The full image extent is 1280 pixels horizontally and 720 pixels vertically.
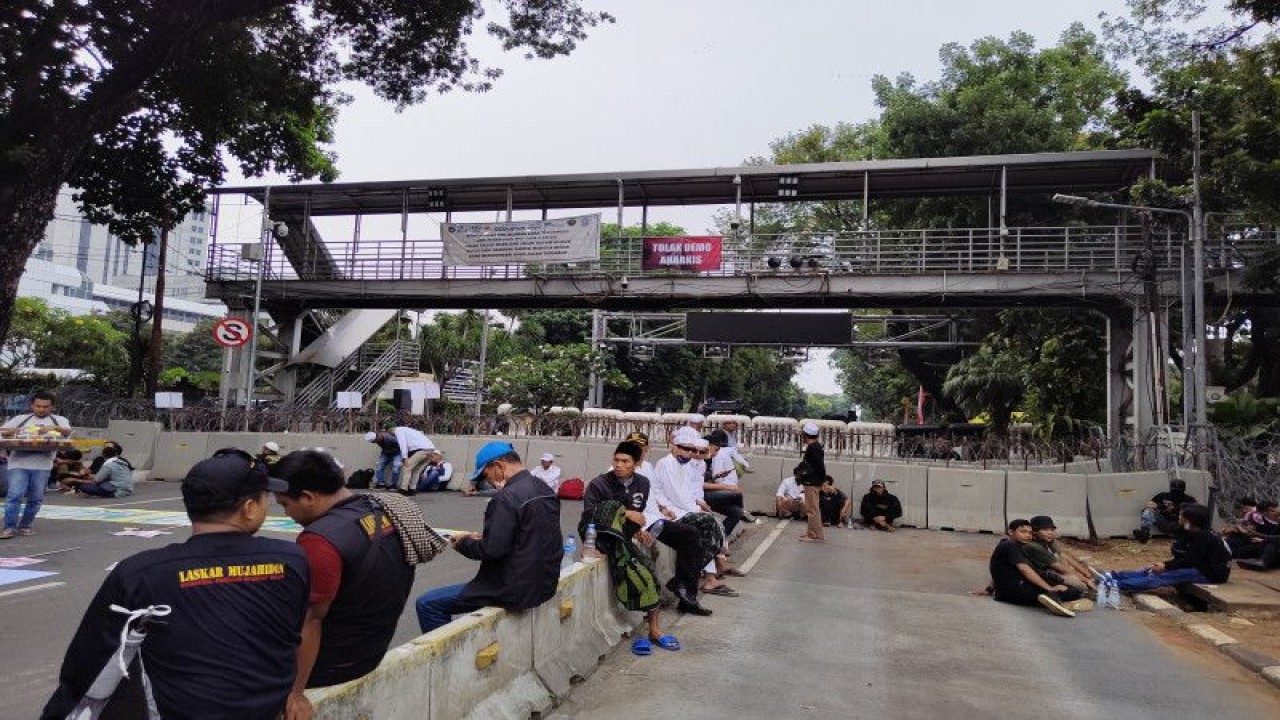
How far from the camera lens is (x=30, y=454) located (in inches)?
392

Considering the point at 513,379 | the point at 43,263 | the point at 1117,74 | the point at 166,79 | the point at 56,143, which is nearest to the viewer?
the point at 56,143

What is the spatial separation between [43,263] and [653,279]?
345ft

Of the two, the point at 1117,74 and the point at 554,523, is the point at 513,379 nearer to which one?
the point at 1117,74

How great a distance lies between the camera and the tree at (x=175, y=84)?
10062 mm

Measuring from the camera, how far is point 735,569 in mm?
10305

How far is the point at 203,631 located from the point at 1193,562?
10.9 meters

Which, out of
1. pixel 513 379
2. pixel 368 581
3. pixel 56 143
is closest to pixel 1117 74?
pixel 513 379

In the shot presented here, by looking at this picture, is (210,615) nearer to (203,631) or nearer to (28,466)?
(203,631)

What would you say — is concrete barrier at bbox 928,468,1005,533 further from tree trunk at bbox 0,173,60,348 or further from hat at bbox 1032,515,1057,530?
tree trunk at bbox 0,173,60,348

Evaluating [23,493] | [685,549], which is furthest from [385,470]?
[685,549]

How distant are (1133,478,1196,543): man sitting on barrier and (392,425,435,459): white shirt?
1393cm

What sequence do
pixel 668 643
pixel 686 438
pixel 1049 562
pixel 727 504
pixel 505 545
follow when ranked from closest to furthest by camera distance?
pixel 505 545 → pixel 668 643 → pixel 686 438 → pixel 1049 562 → pixel 727 504

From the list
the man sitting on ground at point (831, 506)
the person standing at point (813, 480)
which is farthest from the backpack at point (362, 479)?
the person standing at point (813, 480)

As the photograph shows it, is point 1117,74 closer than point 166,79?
No
